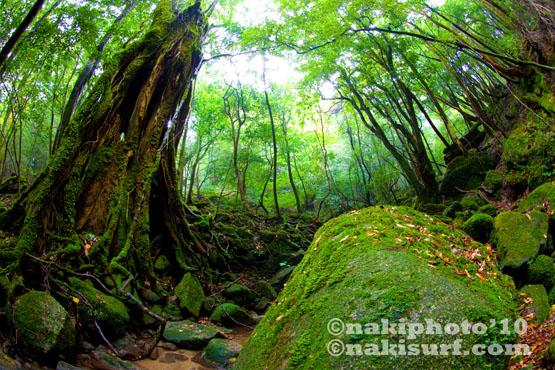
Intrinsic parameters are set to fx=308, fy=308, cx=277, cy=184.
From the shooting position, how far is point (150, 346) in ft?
12.5

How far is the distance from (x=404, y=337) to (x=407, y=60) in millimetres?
8838

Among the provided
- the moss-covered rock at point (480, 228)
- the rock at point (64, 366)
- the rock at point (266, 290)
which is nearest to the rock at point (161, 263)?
the rock at point (266, 290)

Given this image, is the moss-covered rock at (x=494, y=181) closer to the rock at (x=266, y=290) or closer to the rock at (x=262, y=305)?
the rock at (x=266, y=290)

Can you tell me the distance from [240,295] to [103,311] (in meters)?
3.20

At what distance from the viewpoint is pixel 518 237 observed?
12.6 feet

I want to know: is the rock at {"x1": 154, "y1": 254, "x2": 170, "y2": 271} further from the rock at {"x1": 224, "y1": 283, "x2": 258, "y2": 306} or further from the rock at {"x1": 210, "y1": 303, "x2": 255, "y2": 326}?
the rock at {"x1": 210, "y1": 303, "x2": 255, "y2": 326}

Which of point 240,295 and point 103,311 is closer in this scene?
point 103,311

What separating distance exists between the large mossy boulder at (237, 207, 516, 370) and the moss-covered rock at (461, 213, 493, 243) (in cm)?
195

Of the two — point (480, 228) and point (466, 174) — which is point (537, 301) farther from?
point (466, 174)

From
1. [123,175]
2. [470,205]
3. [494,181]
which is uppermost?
[494,181]

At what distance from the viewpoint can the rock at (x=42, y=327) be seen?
266cm

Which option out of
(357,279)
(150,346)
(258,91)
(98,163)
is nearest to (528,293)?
(357,279)

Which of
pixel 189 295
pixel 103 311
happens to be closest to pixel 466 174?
pixel 189 295

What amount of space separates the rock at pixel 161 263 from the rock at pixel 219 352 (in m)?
2.27
